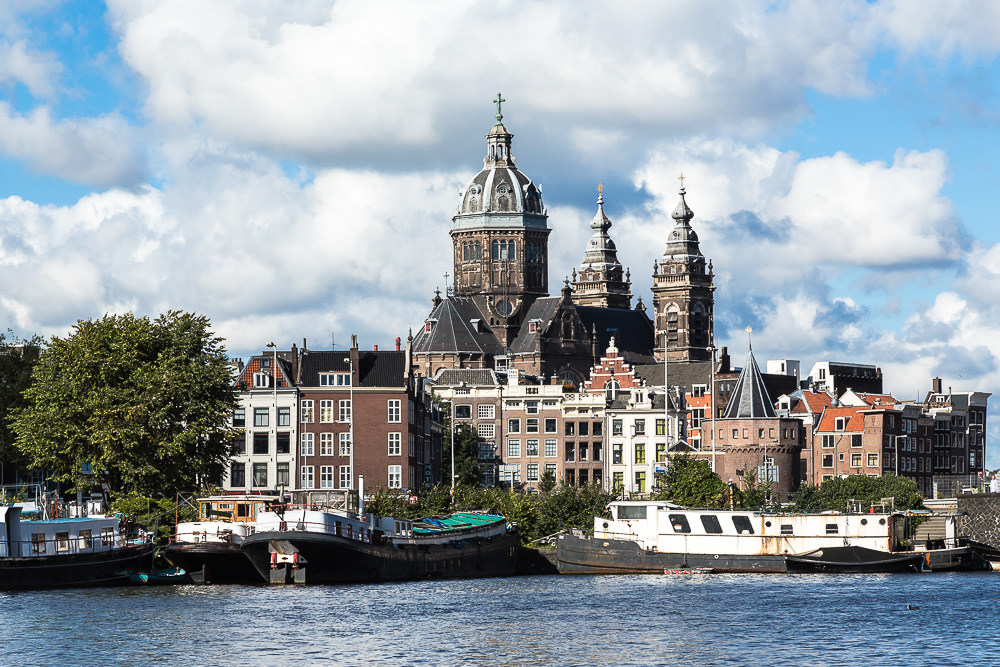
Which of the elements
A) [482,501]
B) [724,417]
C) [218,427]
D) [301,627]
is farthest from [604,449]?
[301,627]

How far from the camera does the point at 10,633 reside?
2731 inches

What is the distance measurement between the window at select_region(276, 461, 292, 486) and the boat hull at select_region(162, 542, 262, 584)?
51.9 m

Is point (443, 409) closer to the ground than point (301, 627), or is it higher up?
higher up

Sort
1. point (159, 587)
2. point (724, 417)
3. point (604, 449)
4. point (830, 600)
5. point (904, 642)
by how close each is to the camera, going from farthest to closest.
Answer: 1. point (604, 449)
2. point (724, 417)
3. point (159, 587)
4. point (830, 600)
5. point (904, 642)

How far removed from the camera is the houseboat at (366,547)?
8981cm

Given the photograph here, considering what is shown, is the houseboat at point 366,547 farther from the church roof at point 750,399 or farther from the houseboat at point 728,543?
the church roof at point 750,399

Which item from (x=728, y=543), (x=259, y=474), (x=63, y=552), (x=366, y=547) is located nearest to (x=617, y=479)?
(x=259, y=474)

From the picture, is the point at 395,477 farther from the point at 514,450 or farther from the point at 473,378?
the point at 473,378

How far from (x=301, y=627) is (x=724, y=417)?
10715cm

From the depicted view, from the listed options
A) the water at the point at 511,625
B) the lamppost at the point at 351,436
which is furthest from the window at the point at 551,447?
the water at the point at 511,625

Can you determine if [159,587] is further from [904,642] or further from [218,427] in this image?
[904,642]

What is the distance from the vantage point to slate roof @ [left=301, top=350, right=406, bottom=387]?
14800 centimetres

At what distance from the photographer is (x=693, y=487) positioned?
468 ft

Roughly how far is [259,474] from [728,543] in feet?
166
